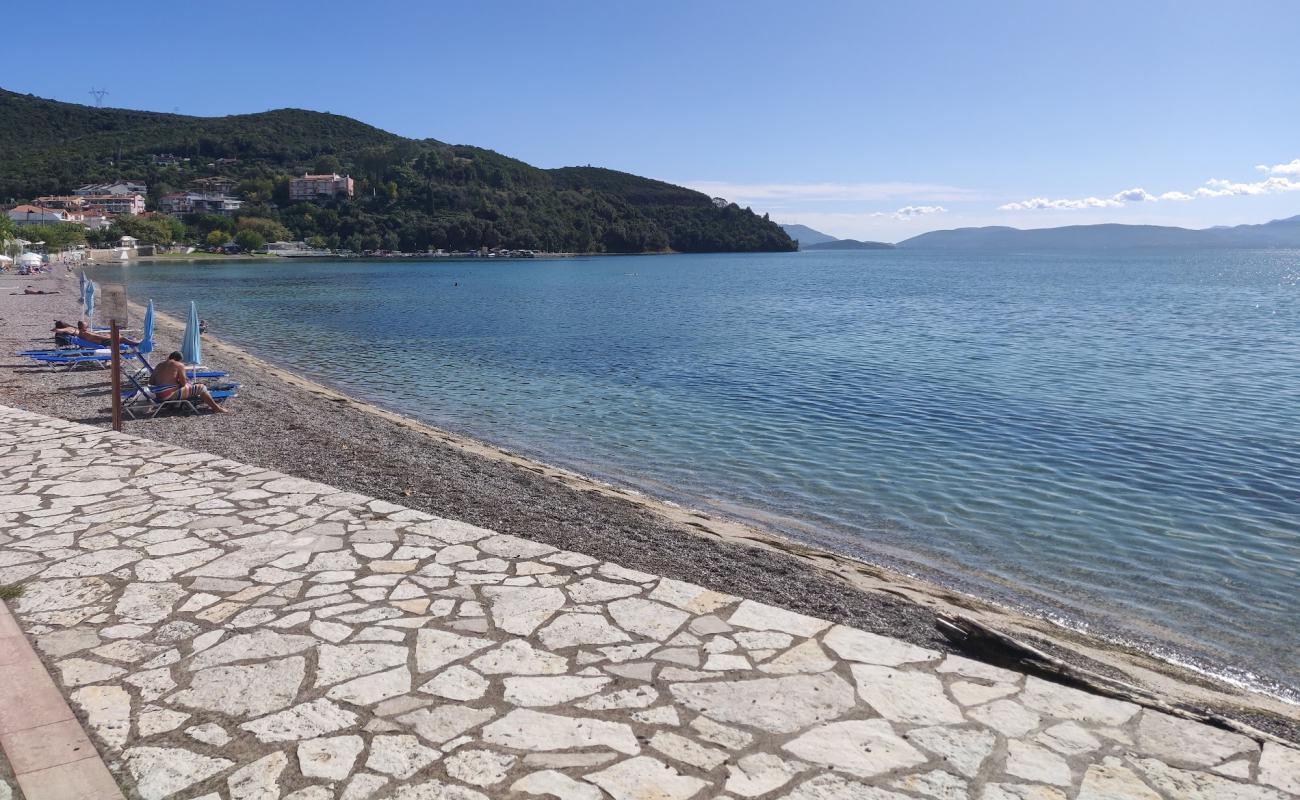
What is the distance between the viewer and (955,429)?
605 inches

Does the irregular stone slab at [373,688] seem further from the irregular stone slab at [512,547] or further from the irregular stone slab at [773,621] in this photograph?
the irregular stone slab at [773,621]

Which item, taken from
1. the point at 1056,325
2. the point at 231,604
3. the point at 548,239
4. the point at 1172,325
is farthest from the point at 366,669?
the point at 548,239

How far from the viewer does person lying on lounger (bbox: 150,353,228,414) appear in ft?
38.4

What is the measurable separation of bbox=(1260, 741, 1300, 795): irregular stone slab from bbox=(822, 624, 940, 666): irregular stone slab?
5.05 ft

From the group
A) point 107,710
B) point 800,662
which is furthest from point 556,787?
point 107,710

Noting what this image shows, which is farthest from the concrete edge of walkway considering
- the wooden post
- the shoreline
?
the wooden post

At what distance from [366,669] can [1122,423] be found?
15.7 meters

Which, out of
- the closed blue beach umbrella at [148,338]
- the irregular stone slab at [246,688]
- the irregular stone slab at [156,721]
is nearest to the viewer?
the irregular stone slab at [156,721]

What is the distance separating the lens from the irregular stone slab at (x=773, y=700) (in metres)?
4.02

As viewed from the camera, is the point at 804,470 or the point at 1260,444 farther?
the point at 1260,444

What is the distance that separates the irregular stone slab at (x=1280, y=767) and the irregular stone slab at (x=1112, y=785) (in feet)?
2.07

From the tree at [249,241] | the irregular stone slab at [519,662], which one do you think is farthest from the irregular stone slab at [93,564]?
the tree at [249,241]

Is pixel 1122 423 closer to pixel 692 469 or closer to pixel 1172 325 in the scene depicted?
pixel 692 469

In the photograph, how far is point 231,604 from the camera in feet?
16.7
